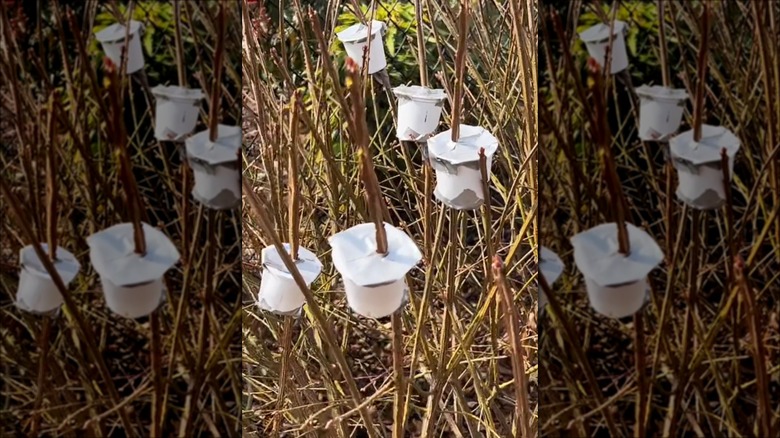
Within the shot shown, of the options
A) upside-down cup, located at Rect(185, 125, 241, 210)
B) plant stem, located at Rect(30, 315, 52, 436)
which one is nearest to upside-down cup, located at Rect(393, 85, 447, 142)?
upside-down cup, located at Rect(185, 125, 241, 210)

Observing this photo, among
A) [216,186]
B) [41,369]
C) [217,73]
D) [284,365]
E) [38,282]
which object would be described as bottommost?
[284,365]

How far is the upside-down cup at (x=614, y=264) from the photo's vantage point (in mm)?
691

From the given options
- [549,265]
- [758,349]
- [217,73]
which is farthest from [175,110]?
[758,349]

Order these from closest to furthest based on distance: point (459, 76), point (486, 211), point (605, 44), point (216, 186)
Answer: point (605, 44) → point (216, 186) → point (459, 76) → point (486, 211)

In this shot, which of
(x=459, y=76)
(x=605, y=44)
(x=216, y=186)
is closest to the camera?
(x=605, y=44)

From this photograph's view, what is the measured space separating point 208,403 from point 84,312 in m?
0.16

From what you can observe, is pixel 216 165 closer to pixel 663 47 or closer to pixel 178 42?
pixel 178 42

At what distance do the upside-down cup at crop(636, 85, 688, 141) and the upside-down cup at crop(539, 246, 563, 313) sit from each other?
0.42ft

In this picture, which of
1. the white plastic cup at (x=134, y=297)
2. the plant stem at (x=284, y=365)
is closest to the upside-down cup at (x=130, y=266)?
the white plastic cup at (x=134, y=297)

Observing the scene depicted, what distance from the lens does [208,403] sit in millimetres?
827

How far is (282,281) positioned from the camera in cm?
93

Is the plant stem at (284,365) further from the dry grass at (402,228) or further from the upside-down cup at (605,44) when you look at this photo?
the upside-down cup at (605,44)

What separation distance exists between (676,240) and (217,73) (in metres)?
0.43

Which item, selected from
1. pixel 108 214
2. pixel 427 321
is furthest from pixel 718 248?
pixel 108 214
